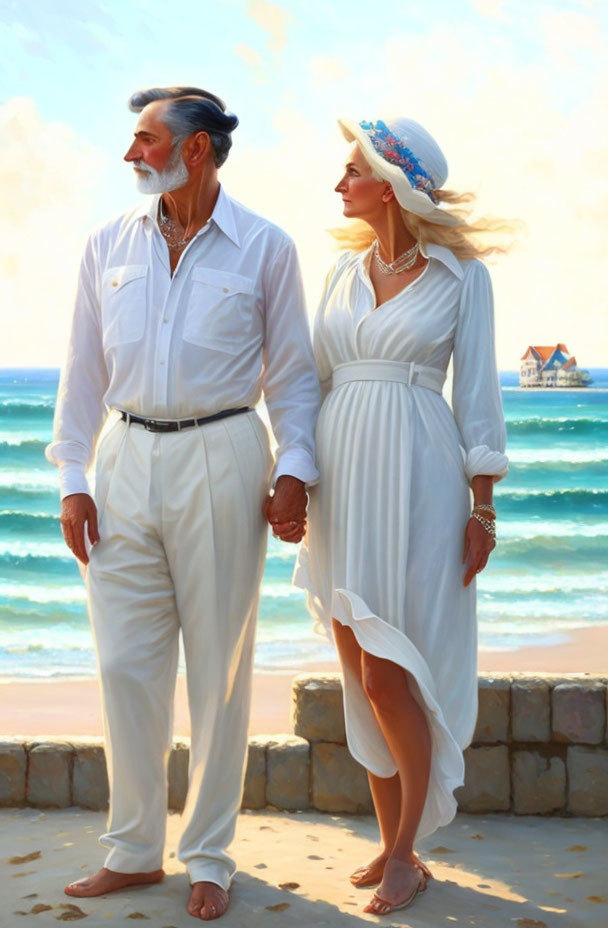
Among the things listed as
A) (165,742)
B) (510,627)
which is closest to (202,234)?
(165,742)

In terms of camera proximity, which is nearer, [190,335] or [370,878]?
[190,335]

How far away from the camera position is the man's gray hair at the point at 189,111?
327 centimetres

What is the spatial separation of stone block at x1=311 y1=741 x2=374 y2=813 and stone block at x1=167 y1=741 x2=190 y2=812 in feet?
1.26

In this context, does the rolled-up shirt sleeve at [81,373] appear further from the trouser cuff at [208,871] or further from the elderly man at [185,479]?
the trouser cuff at [208,871]

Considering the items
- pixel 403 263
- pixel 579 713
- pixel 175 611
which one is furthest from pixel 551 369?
pixel 175 611

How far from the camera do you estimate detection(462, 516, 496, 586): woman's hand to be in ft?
11.1

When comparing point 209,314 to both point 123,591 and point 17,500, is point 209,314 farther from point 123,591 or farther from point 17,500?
point 17,500

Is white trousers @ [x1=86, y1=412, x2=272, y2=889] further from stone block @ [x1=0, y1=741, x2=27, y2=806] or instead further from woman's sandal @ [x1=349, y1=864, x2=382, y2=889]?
stone block @ [x1=0, y1=741, x2=27, y2=806]

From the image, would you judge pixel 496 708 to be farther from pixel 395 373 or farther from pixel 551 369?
pixel 551 369

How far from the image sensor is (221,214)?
3344mm

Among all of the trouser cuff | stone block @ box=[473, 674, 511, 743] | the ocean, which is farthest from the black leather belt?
the ocean

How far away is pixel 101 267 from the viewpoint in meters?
3.40

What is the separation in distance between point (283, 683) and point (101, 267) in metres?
3.77

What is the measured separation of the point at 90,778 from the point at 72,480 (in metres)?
1.12
